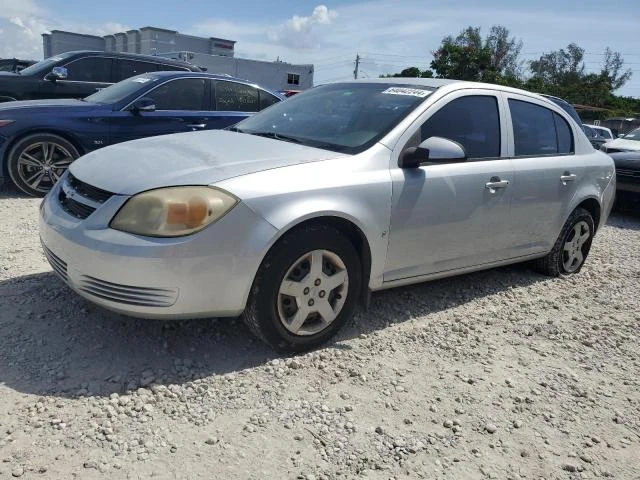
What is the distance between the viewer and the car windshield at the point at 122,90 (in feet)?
23.0

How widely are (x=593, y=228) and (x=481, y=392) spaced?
2961 mm

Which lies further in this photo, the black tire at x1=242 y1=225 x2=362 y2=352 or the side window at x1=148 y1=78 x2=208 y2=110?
the side window at x1=148 y1=78 x2=208 y2=110

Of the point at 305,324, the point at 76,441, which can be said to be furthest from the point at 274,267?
the point at 76,441

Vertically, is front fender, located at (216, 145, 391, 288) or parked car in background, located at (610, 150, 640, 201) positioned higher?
front fender, located at (216, 145, 391, 288)

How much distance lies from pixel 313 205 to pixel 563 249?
3.02m

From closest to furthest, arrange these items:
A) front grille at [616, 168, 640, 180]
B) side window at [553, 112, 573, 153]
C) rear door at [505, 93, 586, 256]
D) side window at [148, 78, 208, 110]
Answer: rear door at [505, 93, 586, 256], side window at [553, 112, 573, 153], side window at [148, 78, 208, 110], front grille at [616, 168, 640, 180]

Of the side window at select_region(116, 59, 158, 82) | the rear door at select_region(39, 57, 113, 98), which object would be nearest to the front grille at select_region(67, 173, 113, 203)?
the rear door at select_region(39, 57, 113, 98)

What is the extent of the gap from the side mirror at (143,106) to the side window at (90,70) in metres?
2.17

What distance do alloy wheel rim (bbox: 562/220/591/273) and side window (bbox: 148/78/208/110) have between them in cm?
475

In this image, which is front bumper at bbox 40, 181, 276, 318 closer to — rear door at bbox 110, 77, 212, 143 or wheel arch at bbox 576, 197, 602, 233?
wheel arch at bbox 576, 197, 602, 233

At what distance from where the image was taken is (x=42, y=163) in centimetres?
658

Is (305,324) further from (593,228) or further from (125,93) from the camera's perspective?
(125,93)

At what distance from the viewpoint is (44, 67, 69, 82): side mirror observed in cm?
784

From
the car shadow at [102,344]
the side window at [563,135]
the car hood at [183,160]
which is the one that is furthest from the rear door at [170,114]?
the side window at [563,135]
